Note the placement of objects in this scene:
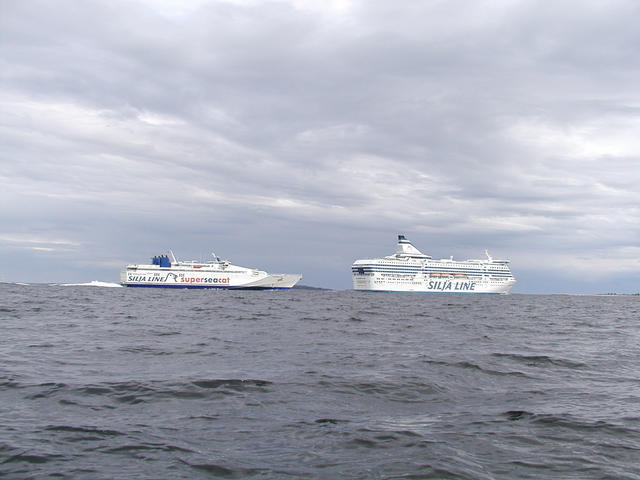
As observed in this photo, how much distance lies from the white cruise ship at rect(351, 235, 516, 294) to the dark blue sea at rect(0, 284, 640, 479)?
9385 centimetres

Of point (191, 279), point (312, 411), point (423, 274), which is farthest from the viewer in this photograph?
point (423, 274)

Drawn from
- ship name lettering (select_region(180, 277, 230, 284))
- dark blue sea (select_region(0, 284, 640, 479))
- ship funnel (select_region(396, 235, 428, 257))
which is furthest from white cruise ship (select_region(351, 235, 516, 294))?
dark blue sea (select_region(0, 284, 640, 479))

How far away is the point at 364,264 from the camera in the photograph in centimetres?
11144

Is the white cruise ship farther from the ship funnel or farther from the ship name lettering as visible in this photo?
the ship name lettering

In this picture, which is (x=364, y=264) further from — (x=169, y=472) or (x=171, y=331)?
(x=169, y=472)

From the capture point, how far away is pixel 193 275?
108062 millimetres

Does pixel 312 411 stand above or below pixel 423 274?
below

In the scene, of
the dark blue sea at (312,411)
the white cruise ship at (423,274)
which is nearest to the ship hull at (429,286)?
the white cruise ship at (423,274)

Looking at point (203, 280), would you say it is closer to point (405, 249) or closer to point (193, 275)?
point (193, 275)

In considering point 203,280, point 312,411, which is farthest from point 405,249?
point 312,411

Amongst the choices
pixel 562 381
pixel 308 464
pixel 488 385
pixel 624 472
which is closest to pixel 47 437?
pixel 308 464

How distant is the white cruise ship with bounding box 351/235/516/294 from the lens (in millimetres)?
110188

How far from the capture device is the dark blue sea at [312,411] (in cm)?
572

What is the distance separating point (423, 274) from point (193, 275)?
52.7m
